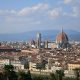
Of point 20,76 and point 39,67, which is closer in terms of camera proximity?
point 20,76

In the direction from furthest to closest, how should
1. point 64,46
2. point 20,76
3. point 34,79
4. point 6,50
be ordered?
point 64,46, point 6,50, point 34,79, point 20,76

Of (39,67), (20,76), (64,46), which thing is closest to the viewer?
(20,76)

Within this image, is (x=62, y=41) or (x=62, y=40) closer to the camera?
(x=62, y=41)

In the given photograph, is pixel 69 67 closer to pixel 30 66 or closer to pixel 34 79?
pixel 30 66

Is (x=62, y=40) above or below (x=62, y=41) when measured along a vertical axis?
above

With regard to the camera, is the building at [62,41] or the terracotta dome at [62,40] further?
the building at [62,41]

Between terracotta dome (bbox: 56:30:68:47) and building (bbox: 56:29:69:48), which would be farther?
building (bbox: 56:29:69:48)

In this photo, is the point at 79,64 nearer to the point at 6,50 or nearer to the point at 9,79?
the point at 9,79

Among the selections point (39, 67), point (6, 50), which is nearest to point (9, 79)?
point (39, 67)

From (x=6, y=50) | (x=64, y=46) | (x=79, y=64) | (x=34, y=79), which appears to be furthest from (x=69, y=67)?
(x=64, y=46)
